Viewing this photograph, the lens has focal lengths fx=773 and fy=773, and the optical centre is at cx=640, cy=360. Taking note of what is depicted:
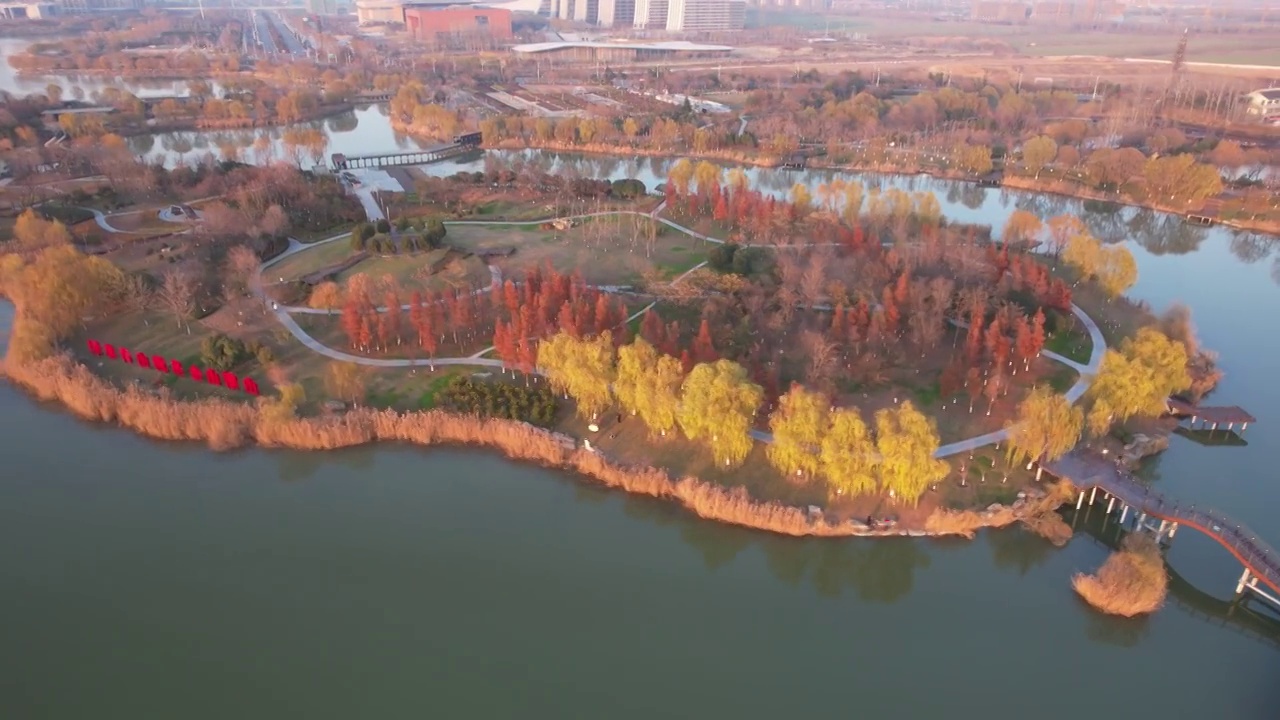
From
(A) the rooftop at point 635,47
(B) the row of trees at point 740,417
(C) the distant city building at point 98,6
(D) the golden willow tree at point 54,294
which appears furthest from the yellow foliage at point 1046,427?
(C) the distant city building at point 98,6

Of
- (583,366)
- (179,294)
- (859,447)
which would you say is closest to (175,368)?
(179,294)

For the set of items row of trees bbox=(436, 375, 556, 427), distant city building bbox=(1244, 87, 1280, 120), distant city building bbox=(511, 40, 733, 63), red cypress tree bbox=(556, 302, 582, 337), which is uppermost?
distant city building bbox=(511, 40, 733, 63)

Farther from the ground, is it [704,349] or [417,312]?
[704,349]

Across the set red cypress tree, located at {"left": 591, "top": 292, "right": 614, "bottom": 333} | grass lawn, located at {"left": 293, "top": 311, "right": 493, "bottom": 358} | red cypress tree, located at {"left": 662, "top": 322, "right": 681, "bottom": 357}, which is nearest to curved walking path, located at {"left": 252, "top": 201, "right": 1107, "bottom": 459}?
grass lawn, located at {"left": 293, "top": 311, "right": 493, "bottom": 358}

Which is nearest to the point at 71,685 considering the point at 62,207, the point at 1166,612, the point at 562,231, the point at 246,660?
the point at 246,660

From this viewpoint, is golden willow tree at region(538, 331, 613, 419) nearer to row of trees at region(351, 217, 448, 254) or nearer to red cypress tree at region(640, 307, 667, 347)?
red cypress tree at region(640, 307, 667, 347)

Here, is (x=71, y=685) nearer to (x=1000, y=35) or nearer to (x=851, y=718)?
(x=851, y=718)

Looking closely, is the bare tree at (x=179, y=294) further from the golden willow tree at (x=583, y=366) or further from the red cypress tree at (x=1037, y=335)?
the red cypress tree at (x=1037, y=335)

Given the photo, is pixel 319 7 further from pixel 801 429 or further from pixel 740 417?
pixel 801 429
